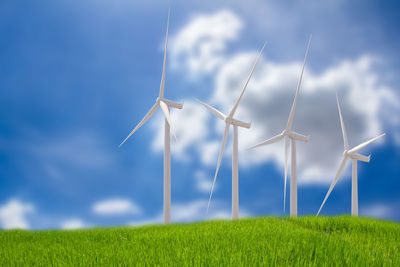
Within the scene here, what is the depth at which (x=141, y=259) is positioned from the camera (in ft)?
29.8

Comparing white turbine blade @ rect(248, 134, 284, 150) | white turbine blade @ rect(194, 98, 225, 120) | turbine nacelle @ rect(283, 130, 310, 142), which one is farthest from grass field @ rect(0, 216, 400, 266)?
white turbine blade @ rect(194, 98, 225, 120)

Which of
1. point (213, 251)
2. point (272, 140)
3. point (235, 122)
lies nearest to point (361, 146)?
point (272, 140)

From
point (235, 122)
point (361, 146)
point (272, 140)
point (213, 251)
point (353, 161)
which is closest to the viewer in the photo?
point (213, 251)

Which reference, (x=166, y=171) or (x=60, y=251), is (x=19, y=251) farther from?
(x=166, y=171)

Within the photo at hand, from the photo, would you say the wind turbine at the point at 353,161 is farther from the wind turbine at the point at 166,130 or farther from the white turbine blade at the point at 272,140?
the wind turbine at the point at 166,130

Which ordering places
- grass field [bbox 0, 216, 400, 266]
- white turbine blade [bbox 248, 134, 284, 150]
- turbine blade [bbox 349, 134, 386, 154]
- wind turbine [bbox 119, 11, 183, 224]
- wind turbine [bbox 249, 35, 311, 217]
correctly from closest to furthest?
grass field [bbox 0, 216, 400, 266], wind turbine [bbox 119, 11, 183, 224], wind turbine [bbox 249, 35, 311, 217], white turbine blade [bbox 248, 134, 284, 150], turbine blade [bbox 349, 134, 386, 154]

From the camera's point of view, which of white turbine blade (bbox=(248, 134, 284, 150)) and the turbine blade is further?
the turbine blade

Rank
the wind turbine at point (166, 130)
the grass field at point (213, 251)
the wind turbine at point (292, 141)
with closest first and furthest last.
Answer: the grass field at point (213, 251) < the wind turbine at point (166, 130) < the wind turbine at point (292, 141)

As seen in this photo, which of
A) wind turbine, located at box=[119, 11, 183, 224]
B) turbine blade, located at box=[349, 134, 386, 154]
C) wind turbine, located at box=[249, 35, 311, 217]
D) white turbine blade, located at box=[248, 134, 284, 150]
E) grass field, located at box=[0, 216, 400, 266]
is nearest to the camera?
grass field, located at box=[0, 216, 400, 266]

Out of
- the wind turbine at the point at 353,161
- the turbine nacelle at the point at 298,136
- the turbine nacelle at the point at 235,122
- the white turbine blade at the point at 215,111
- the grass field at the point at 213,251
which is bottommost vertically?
the grass field at the point at 213,251

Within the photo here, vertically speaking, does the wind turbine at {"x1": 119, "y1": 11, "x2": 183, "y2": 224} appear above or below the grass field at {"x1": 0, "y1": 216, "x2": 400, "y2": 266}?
above

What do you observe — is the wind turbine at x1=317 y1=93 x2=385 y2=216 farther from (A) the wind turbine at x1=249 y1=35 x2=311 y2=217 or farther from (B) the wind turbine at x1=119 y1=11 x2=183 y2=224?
(B) the wind turbine at x1=119 y1=11 x2=183 y2=224

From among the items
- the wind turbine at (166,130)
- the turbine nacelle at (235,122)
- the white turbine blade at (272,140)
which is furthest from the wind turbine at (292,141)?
the wind turbine at (166,130)

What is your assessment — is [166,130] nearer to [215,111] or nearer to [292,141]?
[215,111]
